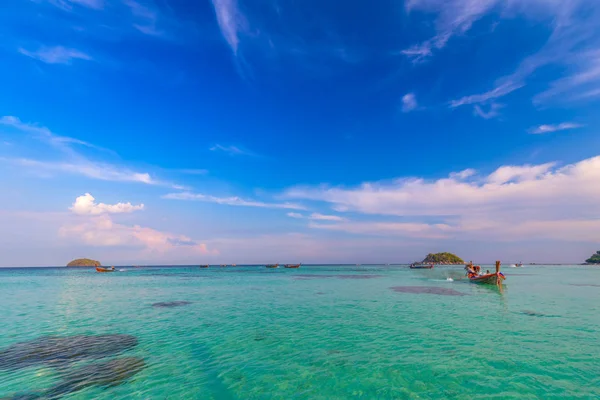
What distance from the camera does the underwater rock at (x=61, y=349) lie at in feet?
43.0

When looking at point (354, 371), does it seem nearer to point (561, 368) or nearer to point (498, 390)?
point (498, 390)

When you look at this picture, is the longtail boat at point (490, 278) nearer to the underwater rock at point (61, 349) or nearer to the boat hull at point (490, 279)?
the boat hull at point (490, 279)

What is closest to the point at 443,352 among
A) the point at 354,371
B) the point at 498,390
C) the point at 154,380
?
the point at 498,390

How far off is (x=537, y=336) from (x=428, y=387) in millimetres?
11650

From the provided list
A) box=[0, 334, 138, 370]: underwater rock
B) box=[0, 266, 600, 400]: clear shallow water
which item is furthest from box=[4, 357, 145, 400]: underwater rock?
box=[0, 334, 138, 370]: underwater rock

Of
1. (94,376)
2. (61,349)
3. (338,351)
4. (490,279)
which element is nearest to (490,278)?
(490,279)

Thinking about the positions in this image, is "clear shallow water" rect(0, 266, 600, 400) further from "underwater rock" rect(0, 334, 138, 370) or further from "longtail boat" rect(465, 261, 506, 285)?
"longtail boat" rect(465, 261, 506, 285)

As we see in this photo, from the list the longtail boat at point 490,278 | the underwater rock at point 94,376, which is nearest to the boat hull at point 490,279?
the longtail boat at point 490,278

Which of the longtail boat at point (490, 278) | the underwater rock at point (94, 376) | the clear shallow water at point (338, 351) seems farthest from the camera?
the longtail boat at point (490, 278)

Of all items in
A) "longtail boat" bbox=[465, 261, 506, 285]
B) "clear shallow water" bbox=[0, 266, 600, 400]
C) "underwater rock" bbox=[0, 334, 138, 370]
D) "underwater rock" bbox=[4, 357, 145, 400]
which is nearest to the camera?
"underwater rock" bbox=[4, 357, 145, 400]

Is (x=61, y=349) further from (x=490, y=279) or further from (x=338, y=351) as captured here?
(x=490, y=279)

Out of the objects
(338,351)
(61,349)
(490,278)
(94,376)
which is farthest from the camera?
(490,278)

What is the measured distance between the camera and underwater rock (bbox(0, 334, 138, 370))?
1309cm

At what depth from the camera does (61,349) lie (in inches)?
584
